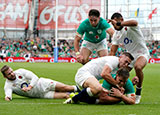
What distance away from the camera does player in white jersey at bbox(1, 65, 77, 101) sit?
851cm

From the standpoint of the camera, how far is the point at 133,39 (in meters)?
8.90

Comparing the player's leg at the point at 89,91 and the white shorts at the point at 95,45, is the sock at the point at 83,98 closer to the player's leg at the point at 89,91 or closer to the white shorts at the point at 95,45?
the player's leg at the point at 89,91

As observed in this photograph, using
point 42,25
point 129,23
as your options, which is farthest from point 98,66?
point 42,25

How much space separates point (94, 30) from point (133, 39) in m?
2.21

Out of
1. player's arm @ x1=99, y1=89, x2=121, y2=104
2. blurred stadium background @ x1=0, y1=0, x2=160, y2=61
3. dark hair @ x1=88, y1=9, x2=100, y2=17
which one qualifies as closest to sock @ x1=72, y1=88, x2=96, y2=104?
player's arm @ x1=99, y1=89, x2=121, y2=104

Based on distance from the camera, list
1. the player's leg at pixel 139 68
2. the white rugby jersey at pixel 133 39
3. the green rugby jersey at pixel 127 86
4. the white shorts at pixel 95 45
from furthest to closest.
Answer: the white shorts at pixel 95 45
the white rugby jersey at pixel 133 39
the player's leg at pixel 139 68
the green rugby jersey at pixel 127 86

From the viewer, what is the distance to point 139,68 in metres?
8.45

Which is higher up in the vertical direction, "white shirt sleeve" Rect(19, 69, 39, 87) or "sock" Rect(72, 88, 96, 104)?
"white shirt sleeve" Rect(19, 69, 39, 87)

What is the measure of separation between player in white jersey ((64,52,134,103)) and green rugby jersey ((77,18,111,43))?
3.08 m

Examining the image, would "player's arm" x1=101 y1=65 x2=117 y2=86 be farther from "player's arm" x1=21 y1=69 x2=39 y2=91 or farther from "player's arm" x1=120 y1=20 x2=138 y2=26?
"player's arm" x1=21 y1=69 x2=39 y2=91

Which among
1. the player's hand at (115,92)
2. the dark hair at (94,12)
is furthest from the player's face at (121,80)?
the dark hair at (94,12)

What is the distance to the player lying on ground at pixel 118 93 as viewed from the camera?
7.11m

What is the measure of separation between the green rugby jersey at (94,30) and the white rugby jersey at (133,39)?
1559 millimetres

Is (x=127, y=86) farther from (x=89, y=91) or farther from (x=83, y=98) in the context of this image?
(x=83, y=98)
